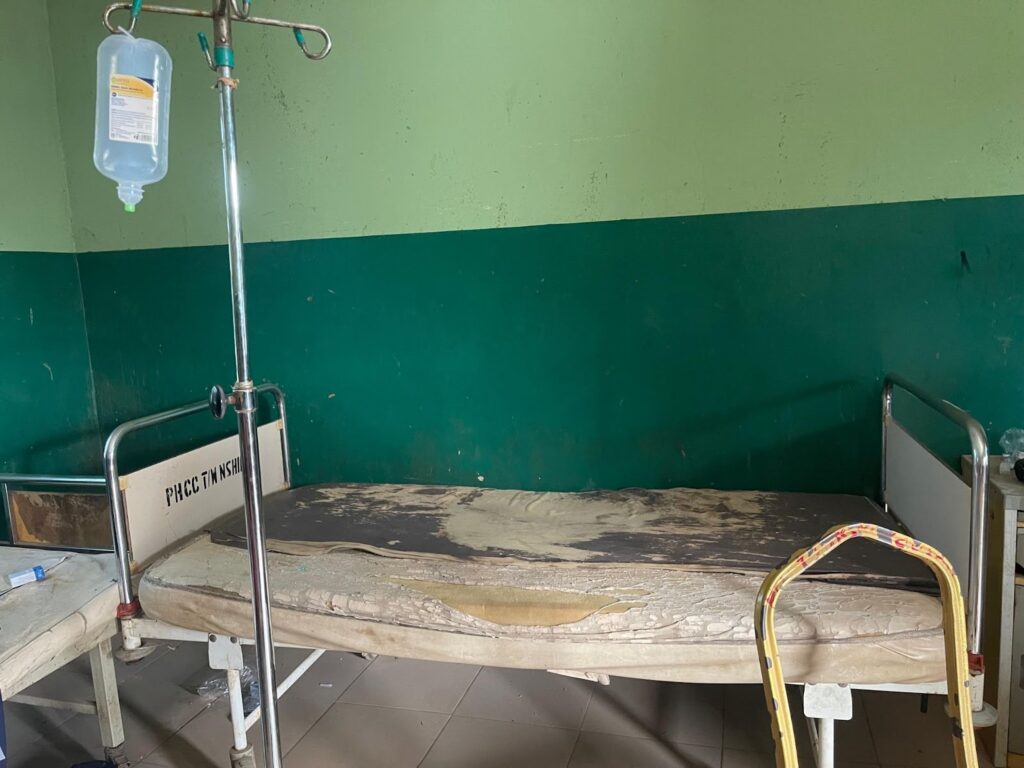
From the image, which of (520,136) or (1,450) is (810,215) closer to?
(520,136)

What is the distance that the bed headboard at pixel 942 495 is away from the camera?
1.56 metres

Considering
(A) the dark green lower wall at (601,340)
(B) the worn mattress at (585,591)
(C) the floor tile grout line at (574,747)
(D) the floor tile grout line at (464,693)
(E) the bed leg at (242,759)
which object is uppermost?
(A) the dark green lower wall at (601,340)

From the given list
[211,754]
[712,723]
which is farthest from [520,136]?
[211,754]

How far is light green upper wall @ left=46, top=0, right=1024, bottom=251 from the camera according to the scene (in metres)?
2.29

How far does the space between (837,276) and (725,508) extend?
837 mm

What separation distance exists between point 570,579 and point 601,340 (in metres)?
1.04

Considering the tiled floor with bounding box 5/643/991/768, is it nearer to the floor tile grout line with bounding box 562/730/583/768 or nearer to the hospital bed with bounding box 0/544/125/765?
the floor tile grout line with bounding box 562/730/583/768

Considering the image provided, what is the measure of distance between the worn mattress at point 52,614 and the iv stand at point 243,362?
731mm

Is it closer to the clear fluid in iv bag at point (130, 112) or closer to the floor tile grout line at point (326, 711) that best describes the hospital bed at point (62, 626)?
the floor tile grout line at point (326, 711)

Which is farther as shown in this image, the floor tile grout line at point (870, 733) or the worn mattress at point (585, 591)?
the floor tile grout line at point (870, 733)

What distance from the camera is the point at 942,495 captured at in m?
1.83

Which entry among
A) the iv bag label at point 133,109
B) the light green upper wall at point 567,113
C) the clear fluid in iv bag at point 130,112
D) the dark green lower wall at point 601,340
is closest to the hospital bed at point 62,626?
the dark green lower wall at point 601,340

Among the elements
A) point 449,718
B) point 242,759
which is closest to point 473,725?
point 449,718

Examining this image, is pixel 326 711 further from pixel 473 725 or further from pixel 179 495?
pixel 179 495
